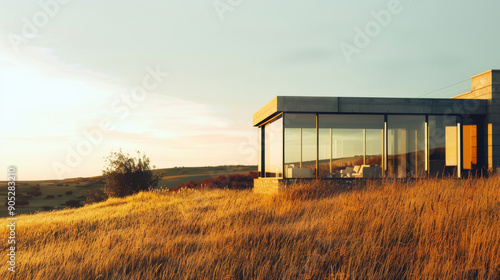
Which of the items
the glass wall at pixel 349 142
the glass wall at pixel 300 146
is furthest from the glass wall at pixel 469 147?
the glass wall at pixel 300 146

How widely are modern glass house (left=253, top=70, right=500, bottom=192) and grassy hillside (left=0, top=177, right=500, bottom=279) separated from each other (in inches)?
204

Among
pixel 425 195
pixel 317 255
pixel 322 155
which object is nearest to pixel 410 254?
pixel 317 255

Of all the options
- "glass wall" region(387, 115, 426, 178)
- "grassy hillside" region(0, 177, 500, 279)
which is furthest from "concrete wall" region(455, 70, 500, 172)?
"grassy hillside" region(0, 177, 500, 279)

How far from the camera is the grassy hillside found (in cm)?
558

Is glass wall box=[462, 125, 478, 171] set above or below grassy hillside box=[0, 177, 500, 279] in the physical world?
above

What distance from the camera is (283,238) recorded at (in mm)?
6871

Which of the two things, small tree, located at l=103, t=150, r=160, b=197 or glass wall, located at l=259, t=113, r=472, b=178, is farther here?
small tree, located at l=103, t=150, r=160, b=197

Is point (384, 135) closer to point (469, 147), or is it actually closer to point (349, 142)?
point (349, 142)

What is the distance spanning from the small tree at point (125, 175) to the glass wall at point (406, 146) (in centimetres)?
Answer: 1306

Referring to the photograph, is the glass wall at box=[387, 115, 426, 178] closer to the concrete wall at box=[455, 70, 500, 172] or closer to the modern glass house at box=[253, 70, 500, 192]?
the modern glass house at box=[253, 70, 500, 192]

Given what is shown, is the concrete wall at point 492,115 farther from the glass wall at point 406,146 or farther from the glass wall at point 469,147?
the glass wall at point 406,146

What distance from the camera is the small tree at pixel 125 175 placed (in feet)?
75.6

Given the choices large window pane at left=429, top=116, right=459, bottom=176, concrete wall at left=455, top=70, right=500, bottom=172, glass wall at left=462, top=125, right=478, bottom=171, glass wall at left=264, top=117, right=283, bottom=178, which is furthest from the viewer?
glass wall at left=462, top=125, right=478, bottom=171

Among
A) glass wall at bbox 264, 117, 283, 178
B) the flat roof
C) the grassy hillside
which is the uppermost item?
the flat roof
